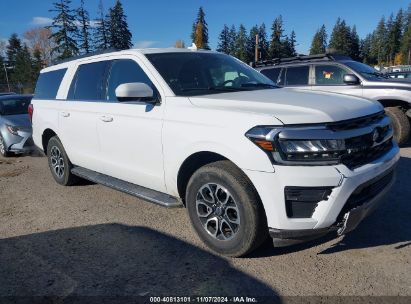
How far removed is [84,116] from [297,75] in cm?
596

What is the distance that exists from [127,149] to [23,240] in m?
1.45

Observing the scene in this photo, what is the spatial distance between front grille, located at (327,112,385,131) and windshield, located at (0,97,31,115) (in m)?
8.77

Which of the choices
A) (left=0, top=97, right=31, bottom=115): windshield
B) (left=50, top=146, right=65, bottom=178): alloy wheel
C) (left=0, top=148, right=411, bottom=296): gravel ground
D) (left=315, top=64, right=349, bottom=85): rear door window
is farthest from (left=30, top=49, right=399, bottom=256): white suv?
(left=0, top=97, right=31, bottom=115): windshield

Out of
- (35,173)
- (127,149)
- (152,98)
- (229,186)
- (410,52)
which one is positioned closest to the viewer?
(229,186)

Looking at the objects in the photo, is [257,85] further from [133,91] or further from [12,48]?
[12,48]

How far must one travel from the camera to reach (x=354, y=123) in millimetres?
3098

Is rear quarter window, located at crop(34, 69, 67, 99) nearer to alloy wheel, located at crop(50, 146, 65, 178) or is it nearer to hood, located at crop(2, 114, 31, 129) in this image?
alloy wheel, located at crop(50, 146, 65, 178)

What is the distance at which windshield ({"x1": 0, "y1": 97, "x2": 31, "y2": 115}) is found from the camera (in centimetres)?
960

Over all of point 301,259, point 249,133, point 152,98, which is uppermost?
point 152,98

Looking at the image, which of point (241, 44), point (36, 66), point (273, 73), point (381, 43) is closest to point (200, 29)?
point (241, 44)

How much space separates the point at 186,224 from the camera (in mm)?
4293

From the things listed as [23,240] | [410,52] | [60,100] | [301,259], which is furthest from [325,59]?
[410,52]

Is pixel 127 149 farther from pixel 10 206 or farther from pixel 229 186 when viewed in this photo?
pixel 10 206

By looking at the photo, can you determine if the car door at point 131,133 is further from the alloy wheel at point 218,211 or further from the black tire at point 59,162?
the black tire at point 59,162
